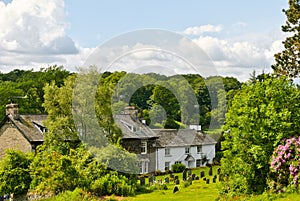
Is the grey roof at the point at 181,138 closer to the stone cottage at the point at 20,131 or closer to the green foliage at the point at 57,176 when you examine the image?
the stone cottage at the point at 20,131

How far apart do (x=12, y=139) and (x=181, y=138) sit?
23.1 m

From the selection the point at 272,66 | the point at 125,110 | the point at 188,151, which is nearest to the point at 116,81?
the point at 125,110

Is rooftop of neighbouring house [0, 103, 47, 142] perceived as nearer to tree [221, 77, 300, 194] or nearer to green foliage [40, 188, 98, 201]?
green foliage [40, 188, 98, 201]

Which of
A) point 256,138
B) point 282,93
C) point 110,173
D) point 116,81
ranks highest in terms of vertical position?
point 116,81

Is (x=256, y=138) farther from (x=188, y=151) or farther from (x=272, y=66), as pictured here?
(x=188, y=151)

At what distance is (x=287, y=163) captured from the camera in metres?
19.5

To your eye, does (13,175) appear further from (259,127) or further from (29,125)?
(259,127)

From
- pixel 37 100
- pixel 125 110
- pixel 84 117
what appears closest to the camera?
pixel 84 117

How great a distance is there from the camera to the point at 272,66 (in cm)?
3189

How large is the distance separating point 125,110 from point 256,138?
29302mm

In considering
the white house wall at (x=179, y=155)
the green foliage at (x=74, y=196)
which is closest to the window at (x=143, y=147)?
the white house wall at (x=179, y=155)

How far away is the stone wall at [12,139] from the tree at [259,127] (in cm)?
2521

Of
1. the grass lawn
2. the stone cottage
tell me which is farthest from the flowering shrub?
the stone cottage

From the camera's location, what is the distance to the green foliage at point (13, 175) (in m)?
30.9
